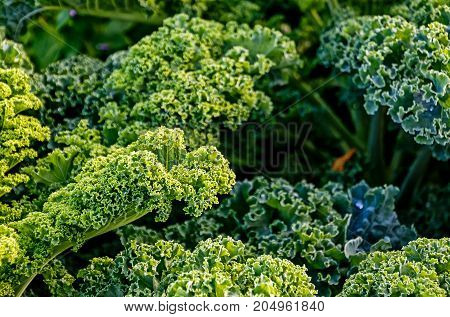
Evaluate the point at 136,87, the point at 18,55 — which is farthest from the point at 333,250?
the point at 18,55

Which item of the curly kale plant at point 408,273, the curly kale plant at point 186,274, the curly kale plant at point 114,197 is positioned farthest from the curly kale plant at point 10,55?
the curly kale plant at point 408,273

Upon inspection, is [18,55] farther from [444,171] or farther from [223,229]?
[444,171]

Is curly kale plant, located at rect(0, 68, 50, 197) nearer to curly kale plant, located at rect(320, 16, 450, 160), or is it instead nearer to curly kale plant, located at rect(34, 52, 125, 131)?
curly kale plant, located at rect(34, 52, 125, 131)

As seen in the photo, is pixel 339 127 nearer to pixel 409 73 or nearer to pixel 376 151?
pixel 376 151

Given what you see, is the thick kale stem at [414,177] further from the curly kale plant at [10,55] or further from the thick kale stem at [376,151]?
the curly kale plant at [10,55]

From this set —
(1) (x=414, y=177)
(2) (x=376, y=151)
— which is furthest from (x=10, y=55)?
(1) (x=414, y=177)

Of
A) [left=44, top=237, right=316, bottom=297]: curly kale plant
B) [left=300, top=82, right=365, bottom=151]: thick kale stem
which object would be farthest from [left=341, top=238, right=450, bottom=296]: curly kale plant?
[left=300, top=82, right=365, bottom=151]: thick kale stem
